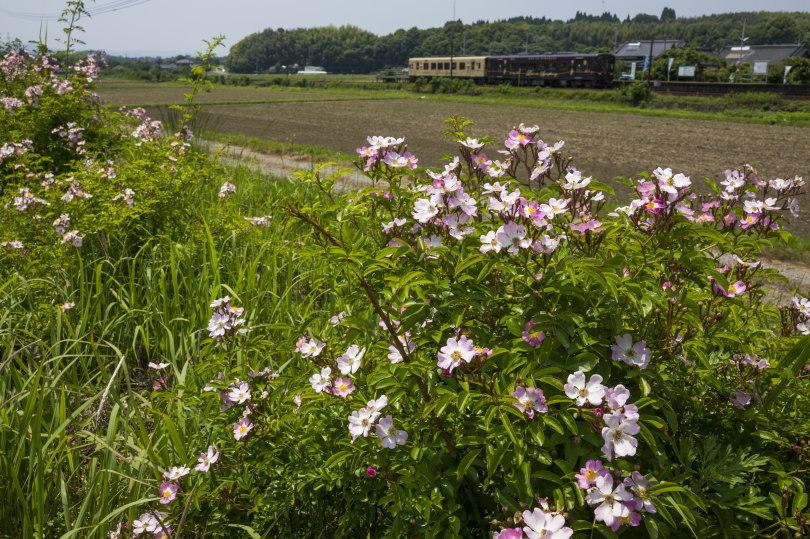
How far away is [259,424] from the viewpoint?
1546 mm

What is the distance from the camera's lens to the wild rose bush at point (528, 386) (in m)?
1.15

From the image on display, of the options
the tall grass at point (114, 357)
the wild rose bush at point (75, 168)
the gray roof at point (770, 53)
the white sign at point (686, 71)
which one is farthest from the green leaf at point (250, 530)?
the gray roof at point (770, 53)

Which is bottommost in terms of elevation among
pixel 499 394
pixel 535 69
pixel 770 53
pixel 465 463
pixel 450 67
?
pixel 465 463

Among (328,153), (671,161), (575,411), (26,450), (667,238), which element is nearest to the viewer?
(575,411)

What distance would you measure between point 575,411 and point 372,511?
71 cm

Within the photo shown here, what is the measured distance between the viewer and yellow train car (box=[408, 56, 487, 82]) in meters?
40.5

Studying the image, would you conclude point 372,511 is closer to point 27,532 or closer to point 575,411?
point 575,411

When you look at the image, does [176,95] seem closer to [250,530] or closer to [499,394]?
[250,530]

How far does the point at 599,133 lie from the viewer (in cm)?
1678

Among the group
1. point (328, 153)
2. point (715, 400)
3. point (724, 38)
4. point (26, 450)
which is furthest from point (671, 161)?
point (724, 38)

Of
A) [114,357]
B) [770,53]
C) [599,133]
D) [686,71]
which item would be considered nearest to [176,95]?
[599,133]

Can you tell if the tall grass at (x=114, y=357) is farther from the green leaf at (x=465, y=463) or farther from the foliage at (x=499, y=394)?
the green leaf at (x=465, y=463)

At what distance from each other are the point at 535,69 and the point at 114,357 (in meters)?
39.7

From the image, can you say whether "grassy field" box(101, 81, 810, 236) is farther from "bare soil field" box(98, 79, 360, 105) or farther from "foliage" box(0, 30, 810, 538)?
"foliage" box(0, 30, 810, 538)
